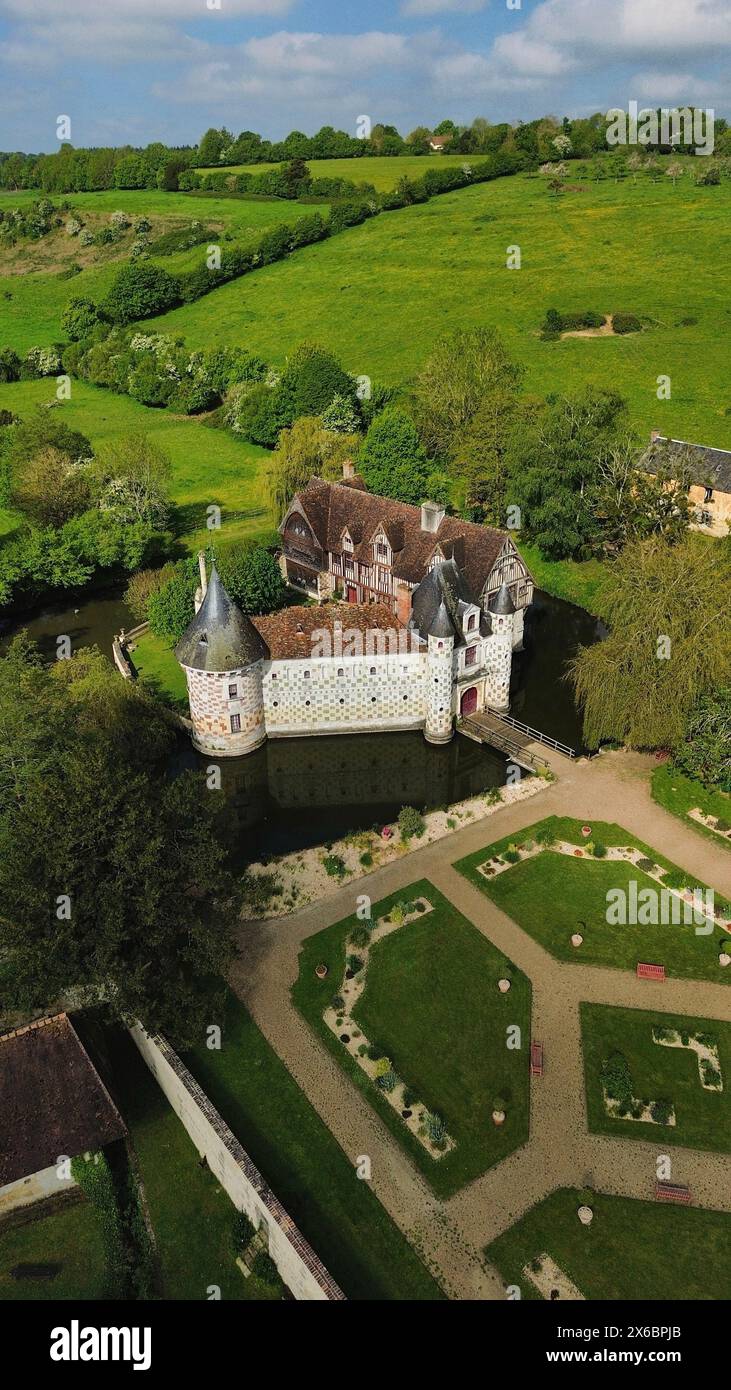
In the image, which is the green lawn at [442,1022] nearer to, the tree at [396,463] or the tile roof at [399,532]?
the tile roof at [399,532]

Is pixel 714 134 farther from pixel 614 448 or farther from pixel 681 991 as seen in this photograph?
pixel 681 991

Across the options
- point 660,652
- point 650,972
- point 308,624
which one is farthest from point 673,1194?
point 308,624

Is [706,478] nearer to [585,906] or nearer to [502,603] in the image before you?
[502,603]

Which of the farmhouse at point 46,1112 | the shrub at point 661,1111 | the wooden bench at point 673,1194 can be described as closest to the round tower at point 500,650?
the shrub at point 661,1111

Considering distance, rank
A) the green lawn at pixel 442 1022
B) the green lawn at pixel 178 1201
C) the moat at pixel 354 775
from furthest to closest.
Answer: the moat at pixel 354 775 < the green lawn at pixel 442 1022 < the green lawn at pixel 178 1201

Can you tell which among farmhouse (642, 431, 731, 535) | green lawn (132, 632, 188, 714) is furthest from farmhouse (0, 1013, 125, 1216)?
farmhouse (642, 431, 731, 535)

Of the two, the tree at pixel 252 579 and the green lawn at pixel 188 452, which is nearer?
the tree at pixel 252 579
